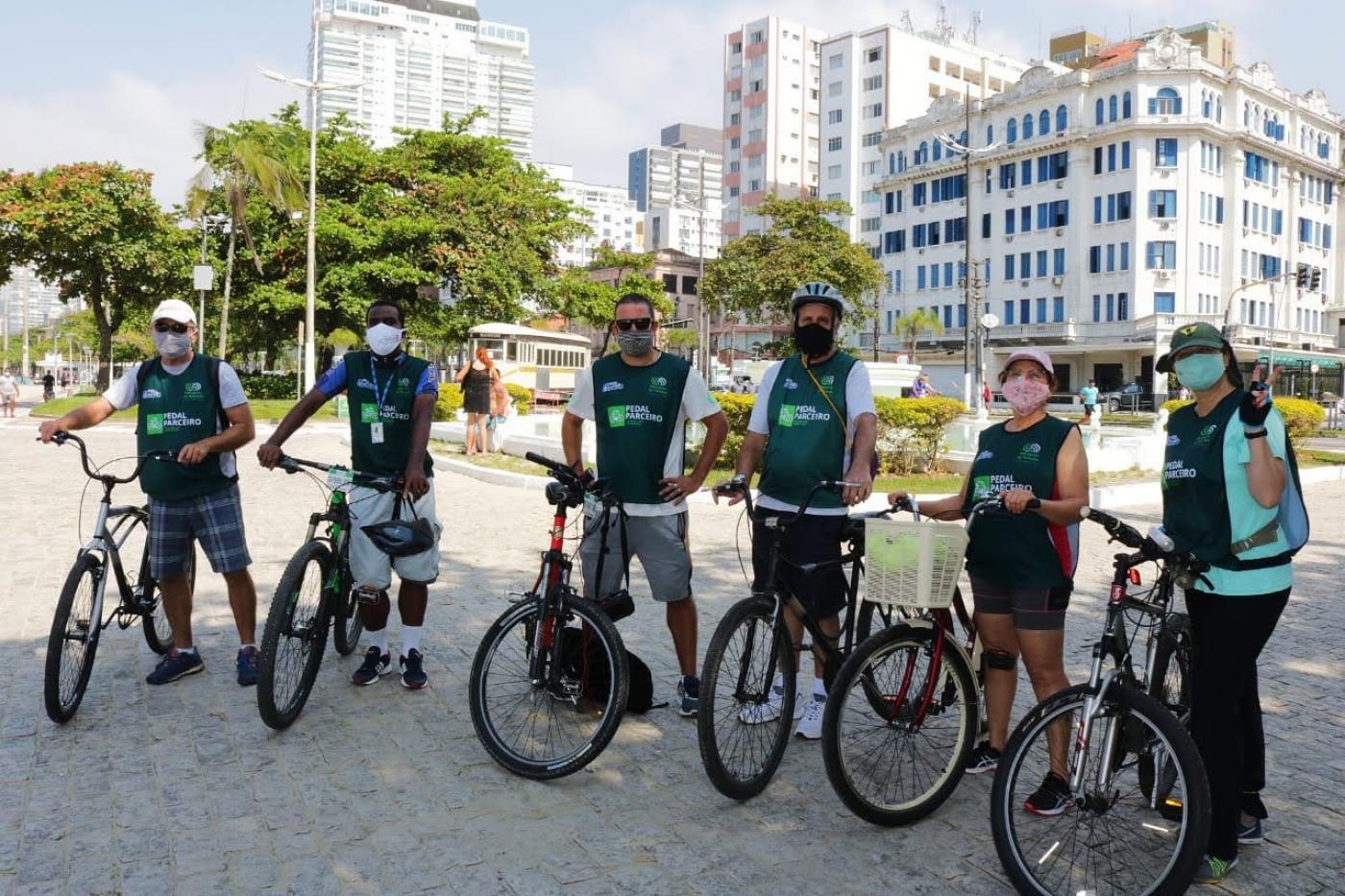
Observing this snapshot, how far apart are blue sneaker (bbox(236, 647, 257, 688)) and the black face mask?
10.5ft

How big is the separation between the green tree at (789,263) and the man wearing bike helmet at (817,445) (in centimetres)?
4292

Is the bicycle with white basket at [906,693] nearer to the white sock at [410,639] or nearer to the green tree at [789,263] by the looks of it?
the white sock at [410,639]

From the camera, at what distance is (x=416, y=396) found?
547 cm

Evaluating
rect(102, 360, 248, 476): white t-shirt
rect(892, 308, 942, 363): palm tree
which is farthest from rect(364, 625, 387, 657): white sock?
rect(892, 308, 942, 363): palm tree

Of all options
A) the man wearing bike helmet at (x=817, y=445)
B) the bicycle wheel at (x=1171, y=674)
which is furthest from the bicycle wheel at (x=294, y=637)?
the bicycle wheel at (x=1171, y=674)

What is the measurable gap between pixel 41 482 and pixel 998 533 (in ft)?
48.4

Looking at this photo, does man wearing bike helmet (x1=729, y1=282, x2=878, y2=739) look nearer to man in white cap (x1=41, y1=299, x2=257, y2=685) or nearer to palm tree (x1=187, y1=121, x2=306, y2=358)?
man in white cap (x1=41, y1=299, x2=257, y2=685)

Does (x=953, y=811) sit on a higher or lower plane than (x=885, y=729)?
lower

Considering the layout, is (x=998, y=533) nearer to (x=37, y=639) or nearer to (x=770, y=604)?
(x=770, y=604)

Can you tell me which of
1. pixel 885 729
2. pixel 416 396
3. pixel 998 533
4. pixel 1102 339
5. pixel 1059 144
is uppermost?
pixel 1059 144

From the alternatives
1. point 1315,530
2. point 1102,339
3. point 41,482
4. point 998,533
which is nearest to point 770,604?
point 998,533

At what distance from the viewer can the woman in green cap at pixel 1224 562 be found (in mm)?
3514

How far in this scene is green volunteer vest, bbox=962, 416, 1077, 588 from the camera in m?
4.02

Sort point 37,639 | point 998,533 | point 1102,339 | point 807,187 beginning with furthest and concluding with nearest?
point 807,187 → point 1102,339 → point 37,639 → point 998,533
